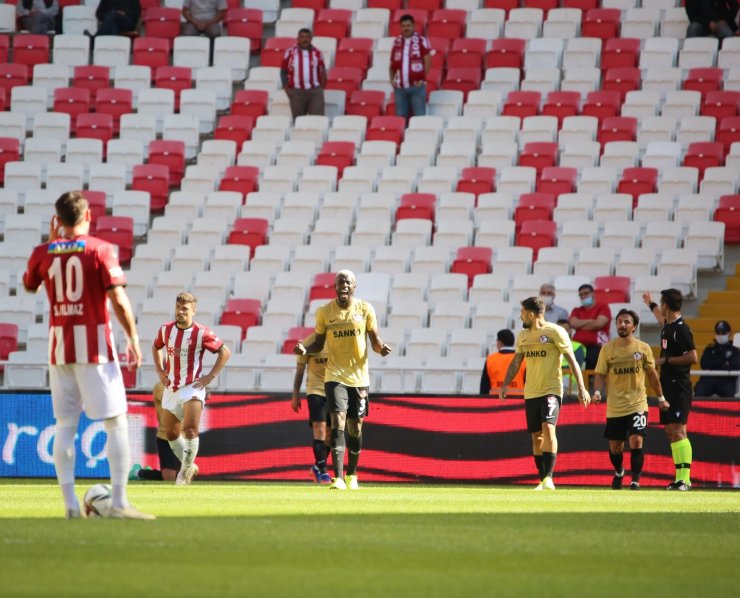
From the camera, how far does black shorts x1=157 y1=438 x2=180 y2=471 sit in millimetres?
15883

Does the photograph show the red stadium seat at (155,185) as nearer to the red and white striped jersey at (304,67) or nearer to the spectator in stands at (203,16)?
the red and white striped jersey at (304,67)

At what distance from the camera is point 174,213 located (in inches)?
914

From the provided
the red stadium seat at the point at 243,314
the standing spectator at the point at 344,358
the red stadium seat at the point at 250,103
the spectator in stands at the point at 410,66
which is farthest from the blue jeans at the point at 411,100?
the standing spectator at the point at 344,358

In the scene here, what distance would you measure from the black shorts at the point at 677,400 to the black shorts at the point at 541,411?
1.46 m

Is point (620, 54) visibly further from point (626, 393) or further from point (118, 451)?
point (118, 451)

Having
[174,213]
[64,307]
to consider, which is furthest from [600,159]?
[64,307]

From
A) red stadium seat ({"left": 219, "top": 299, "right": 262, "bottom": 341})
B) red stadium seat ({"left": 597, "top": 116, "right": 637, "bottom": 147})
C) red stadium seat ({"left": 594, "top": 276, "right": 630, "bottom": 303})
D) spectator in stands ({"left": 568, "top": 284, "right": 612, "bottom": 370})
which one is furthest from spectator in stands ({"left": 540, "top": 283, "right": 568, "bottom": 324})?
red stadium seat ({"left": 597, "top": 116, "right": 637, "bottom": 147})

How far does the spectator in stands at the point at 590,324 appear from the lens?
61.2ft

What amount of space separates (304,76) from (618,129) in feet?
18.6

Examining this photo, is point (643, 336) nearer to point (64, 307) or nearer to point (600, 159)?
point (600, 159)

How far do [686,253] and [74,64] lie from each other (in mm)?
12941

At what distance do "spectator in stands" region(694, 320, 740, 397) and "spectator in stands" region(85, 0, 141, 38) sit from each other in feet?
48.1

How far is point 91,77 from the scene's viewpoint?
86.7 feet

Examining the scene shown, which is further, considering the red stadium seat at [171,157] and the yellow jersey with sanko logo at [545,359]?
the red stadium seat at [171,157]
